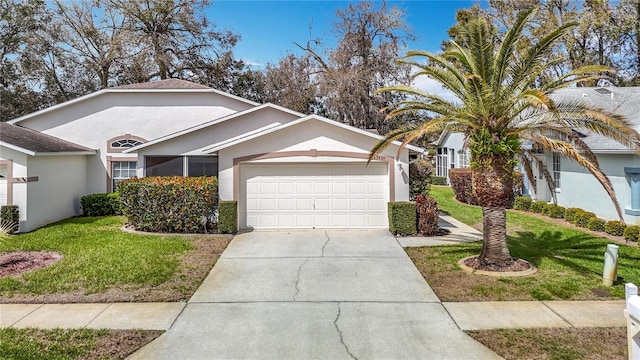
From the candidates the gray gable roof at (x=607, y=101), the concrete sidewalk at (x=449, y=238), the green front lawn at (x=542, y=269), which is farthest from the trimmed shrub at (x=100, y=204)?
the gray gable roof at (x=607, y=101)

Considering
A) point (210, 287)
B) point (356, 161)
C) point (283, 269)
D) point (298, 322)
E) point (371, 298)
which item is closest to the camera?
point (298, 322)

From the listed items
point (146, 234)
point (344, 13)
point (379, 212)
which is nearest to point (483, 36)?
point (379, 212)

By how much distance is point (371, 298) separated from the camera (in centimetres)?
687

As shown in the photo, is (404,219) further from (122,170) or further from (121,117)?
(121,117)

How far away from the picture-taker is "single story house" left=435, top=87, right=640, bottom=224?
483 inches

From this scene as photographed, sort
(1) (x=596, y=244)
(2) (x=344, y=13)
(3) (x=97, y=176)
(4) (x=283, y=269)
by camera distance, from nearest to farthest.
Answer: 1. (4) (x=283, y=269)
2. (1) (x=596, y=244)
3. (3) (x=97, y=176)
4. (2) (x=344, y=13)

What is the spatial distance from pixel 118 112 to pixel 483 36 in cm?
1555

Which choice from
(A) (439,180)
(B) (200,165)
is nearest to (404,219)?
(B) (200,165)

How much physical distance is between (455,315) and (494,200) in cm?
329

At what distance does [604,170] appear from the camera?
13359mm

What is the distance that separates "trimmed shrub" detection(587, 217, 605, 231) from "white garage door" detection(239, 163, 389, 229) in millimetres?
7076

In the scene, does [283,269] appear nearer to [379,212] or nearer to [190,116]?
[379,212]

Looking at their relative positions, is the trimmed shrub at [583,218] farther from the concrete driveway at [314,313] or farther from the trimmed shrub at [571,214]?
the concrete driveway at [314,313]

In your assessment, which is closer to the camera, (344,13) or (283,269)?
(283,269)
